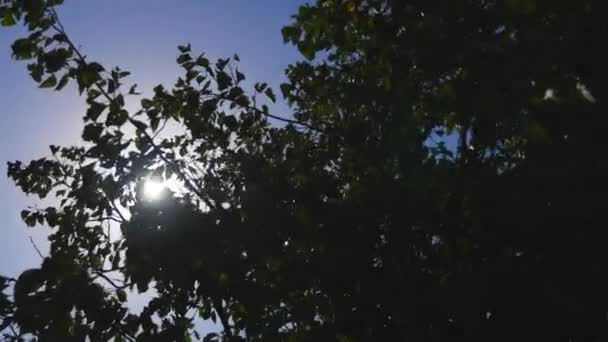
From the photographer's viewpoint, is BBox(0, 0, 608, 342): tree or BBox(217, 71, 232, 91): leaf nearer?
BBox(0, 0, 608, 342): tree

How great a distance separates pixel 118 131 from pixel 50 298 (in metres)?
1.26

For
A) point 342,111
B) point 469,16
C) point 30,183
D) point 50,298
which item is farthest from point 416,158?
point 30,183

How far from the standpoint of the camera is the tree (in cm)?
283

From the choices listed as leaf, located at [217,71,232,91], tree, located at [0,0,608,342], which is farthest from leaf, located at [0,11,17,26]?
leaf, located at [217,71,232,91]

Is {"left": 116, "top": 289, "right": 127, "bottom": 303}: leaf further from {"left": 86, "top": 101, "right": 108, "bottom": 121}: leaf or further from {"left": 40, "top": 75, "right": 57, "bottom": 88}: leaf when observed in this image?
{"left": 40, "top": 75, "right": 57, "bottom": 88}: leaf

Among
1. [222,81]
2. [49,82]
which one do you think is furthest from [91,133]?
[222,81]

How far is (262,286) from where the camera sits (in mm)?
3766

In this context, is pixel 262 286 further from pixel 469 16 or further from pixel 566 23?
pixel 566 23

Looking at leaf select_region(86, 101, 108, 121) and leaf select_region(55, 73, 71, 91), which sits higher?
leaf select_region(55, 73, 71, 91)

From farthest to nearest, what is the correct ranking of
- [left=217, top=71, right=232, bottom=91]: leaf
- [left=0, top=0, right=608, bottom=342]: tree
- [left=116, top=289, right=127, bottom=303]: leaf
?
[left=217, top=71, right=232, bottom=91]: leaf < [left=116, top=289, right=127, bottom=303]: leaf < [left=0, top=0, right=608, bottom=342]: tree

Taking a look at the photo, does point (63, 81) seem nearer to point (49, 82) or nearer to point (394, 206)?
point (49, 82)

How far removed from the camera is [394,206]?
3617mm

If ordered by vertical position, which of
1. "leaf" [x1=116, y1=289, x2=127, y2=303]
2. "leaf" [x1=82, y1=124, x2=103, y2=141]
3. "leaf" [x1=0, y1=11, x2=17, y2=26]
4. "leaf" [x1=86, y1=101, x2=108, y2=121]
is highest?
"leaf" [x1=0, y1=11, x2=17, y2=26]

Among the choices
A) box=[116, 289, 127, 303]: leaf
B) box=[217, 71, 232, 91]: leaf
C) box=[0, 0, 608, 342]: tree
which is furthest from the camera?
box=[217, 71, 232, 91]: leaf
